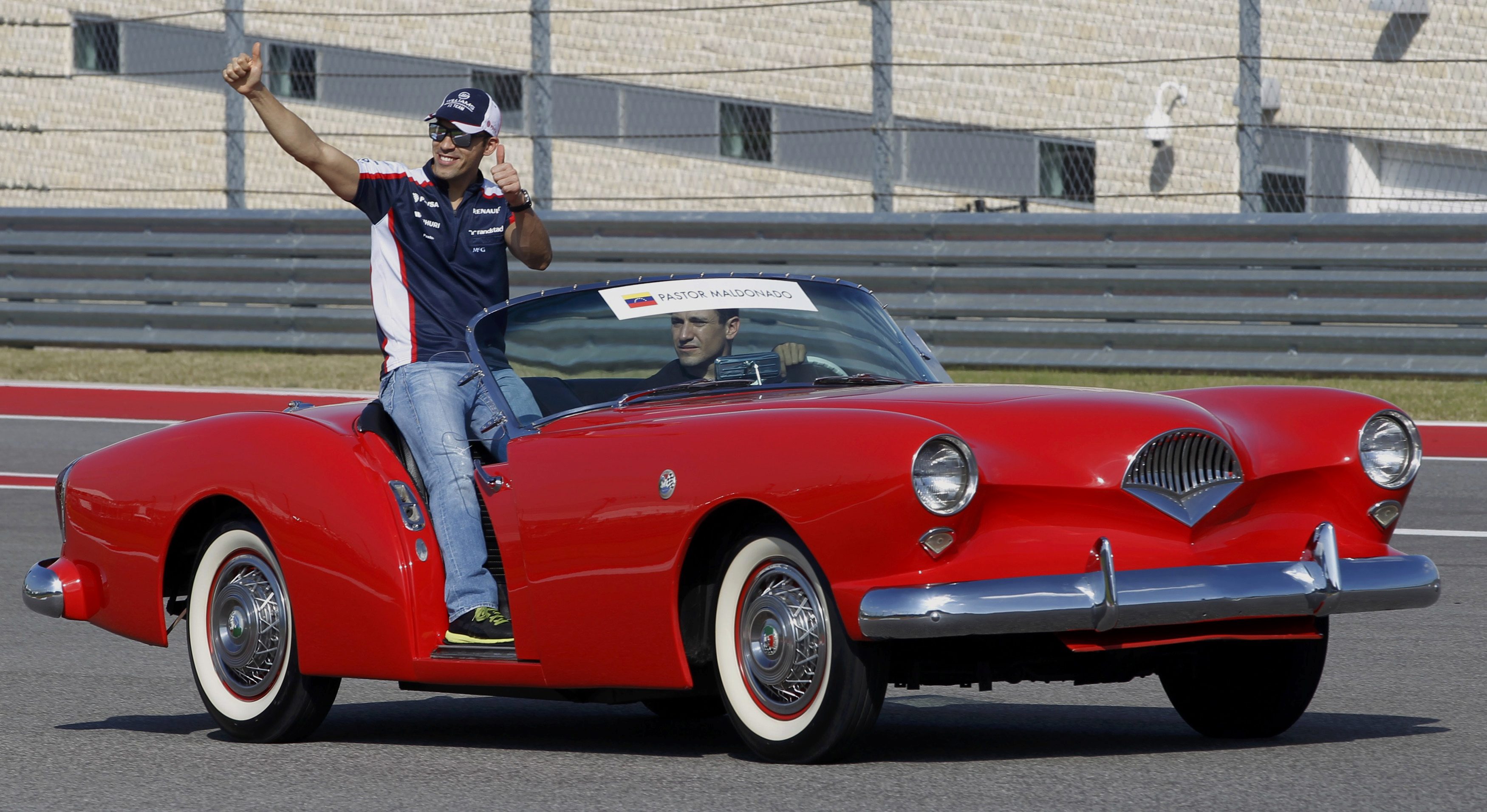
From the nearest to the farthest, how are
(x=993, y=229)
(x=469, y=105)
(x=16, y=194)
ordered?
1. (x=469, y=105)
2. (x=993, y=229)
3. (x=16, y=194)

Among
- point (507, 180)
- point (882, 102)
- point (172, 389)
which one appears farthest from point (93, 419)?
point (507, 180)

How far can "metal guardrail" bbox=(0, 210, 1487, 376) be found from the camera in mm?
13477

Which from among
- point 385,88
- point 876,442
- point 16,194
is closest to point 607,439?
point 876,442

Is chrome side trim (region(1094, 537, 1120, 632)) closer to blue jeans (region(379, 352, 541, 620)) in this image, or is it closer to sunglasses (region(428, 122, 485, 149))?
blue jeans (region(379, 352, 541, 620))

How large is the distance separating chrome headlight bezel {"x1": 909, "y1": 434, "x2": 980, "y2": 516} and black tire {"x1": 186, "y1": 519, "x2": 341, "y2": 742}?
1.97 m

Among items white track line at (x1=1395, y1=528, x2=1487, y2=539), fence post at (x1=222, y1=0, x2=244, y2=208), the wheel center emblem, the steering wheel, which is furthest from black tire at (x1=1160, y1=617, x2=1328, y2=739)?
fence post at (x1=222, y1=0, x2=244, y2=208)

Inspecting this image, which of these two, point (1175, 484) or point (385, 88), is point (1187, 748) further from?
point (385, 88)

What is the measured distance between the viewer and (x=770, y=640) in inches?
204

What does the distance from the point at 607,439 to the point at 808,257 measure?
9.85 meters

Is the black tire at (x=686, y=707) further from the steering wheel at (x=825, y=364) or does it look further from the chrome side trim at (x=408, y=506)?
the steering wheel at (x=825, y=364)

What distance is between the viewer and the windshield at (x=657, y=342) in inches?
237

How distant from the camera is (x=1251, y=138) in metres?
13.6

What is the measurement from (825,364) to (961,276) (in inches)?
348

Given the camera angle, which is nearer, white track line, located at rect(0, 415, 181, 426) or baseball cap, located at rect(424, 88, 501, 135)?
baseball cap, located at rect(424, 88, 501, 135)
